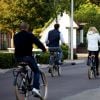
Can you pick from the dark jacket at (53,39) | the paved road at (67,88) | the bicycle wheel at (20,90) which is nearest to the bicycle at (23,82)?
the bicycle wheel at (20,90)

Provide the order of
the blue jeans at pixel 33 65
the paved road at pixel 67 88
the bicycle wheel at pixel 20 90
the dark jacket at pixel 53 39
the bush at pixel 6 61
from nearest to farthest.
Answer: the bicycle wheel at pixel 20 90 → the blue jeans at pixel 33 65 → the paved road at pixel 67 88 → the dark jacket at pixel 53 39 → the bush at pixel 6 61

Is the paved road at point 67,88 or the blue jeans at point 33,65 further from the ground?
the blue jeans at point 33,65

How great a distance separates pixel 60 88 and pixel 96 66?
14.1ft

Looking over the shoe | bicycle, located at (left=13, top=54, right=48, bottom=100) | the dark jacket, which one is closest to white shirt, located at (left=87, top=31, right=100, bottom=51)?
the dark jacket

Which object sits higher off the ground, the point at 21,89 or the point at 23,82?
the point at 23,82

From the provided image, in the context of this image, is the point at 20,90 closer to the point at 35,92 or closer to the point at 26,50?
the point at 35,92

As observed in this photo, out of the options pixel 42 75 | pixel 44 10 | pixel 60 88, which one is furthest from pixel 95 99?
pixel 44 10

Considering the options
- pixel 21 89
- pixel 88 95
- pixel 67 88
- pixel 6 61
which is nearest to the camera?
pixel 21 89

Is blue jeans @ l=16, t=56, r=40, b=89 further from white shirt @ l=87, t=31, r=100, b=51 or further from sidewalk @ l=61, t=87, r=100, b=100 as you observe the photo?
white shirt @ l=87, t=31, r=100, b=51

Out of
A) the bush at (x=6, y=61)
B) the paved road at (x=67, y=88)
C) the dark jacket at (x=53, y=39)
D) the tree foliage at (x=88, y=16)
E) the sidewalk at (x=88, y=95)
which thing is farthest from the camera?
the tree foliage at (x=88, y=16)

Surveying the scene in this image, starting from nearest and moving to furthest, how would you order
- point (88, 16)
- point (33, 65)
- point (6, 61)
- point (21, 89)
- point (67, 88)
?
point (21, 89) < point (33, 65) < point (67, 88) < point (6, 61) < point (88, 16)

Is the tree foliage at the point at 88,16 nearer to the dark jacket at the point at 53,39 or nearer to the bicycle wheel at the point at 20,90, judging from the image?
the dark jacket at the point at 53,39

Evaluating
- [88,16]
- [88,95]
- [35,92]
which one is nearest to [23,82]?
[35,92]

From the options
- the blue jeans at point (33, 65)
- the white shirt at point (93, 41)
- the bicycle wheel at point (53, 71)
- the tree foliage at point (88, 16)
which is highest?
the tree foliage at point (88, 16)
